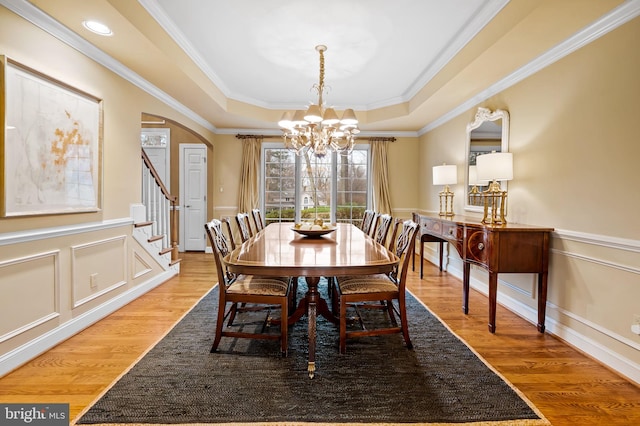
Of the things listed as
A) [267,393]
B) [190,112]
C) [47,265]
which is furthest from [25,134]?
[190,112]

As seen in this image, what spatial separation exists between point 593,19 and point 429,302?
8.77 feet

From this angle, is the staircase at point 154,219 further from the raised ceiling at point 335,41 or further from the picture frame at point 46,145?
the raised ceiling at point 335,41

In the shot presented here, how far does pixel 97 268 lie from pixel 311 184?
157 inches

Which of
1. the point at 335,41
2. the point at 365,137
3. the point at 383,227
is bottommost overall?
the point at 383,227

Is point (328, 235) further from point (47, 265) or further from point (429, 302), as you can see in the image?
point (47, 265)

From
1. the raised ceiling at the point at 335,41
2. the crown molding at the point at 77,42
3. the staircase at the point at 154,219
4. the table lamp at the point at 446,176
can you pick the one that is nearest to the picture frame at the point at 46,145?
the crown molding at the point at 77,42

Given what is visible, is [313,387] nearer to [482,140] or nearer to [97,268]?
[97,268]

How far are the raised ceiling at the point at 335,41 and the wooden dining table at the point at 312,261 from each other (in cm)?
191

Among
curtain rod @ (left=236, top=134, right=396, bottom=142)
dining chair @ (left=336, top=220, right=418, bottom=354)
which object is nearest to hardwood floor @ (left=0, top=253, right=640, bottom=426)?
dining chair @ (left=336, top=220, right=418, bottom=354)

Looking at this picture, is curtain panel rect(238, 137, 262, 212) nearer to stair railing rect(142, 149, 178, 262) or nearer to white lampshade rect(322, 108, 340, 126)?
stair railing rect(142, 149, 178, 262)

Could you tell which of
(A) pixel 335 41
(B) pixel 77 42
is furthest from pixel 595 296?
(B) pixel 77 42

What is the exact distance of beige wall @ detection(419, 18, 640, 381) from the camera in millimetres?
2076

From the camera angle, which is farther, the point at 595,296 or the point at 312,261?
the point at 595,296

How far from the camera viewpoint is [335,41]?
320cm
